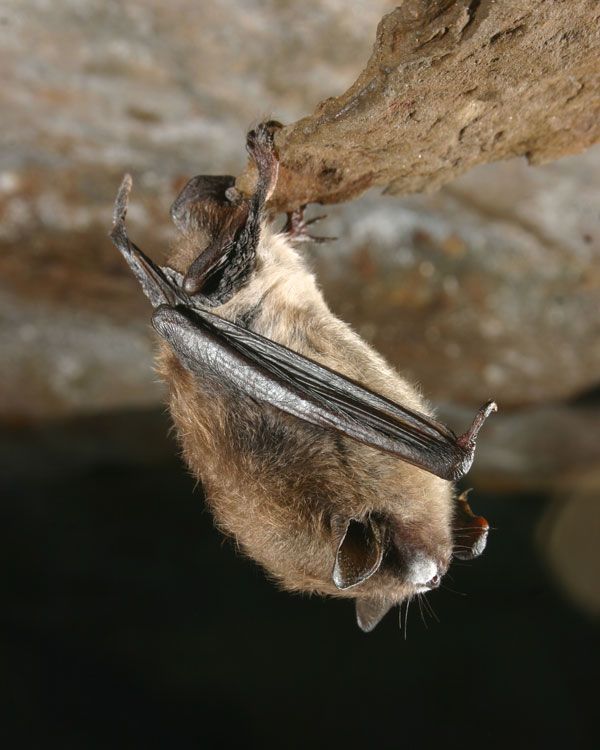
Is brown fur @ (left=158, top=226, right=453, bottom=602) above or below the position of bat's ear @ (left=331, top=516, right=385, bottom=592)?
above

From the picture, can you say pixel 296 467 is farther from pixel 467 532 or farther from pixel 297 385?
pixel 467 532

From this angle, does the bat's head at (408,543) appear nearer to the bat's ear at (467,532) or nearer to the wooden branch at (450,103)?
the bat's ear at (467,532)

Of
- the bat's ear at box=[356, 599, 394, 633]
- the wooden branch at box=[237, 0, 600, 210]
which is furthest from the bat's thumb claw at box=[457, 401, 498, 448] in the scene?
the wooden branch at box=[237, 0, 600, 210]

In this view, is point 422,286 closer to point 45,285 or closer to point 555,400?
point 555,400

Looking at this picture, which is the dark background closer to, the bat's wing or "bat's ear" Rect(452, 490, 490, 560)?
"bat's ear" Rect(452, 490, 490, 560)

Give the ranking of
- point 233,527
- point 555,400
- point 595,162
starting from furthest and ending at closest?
point 555,400, point 595,162, point 233,527

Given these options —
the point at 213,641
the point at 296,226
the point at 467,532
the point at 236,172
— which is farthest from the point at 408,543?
the point at 213,641

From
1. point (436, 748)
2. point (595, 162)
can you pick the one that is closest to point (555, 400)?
point (595, 162)
